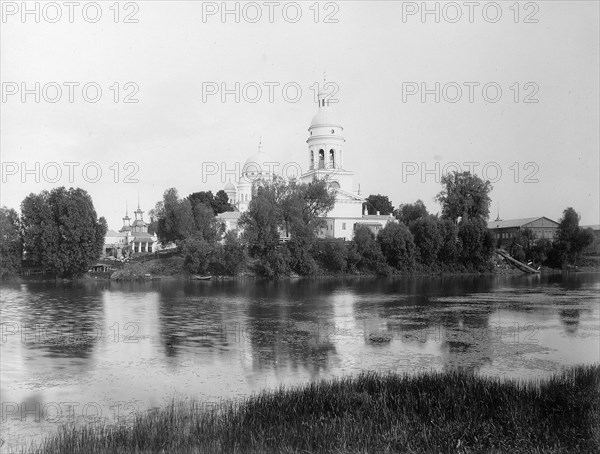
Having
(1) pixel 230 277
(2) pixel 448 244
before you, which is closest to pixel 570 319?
(1) pixel 230 277

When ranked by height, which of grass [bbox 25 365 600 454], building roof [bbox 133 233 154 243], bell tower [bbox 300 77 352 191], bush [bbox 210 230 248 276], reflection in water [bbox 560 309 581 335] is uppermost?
bell tower [bbox 300 77 352 191]

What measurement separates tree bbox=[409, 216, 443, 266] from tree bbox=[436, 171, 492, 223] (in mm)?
7125

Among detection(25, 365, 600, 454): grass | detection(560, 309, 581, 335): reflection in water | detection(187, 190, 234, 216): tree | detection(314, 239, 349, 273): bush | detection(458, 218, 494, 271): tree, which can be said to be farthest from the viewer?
detection(187, 190, 234, 216): tree

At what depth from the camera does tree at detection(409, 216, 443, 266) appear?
6397 centimetres

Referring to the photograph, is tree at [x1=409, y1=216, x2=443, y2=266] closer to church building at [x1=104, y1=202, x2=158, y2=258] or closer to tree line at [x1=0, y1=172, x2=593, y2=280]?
tree line at [x1=0, y1=172, x2=593, y2=280]

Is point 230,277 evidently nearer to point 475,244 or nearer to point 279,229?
point 279,229

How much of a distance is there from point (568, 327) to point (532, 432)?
1648cm

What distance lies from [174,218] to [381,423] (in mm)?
55051

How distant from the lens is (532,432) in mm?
9227

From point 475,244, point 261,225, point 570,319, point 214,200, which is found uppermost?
point 214,200

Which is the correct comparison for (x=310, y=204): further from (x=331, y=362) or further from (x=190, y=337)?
(x=331, y=362)

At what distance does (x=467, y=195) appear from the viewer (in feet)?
234

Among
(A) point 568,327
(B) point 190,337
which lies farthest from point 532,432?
(A) point 568,327

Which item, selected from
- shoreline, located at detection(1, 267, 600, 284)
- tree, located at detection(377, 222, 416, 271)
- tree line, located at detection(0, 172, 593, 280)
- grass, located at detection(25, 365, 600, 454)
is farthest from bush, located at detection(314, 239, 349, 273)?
grass, located at detection(25, 365, 600, 454)
